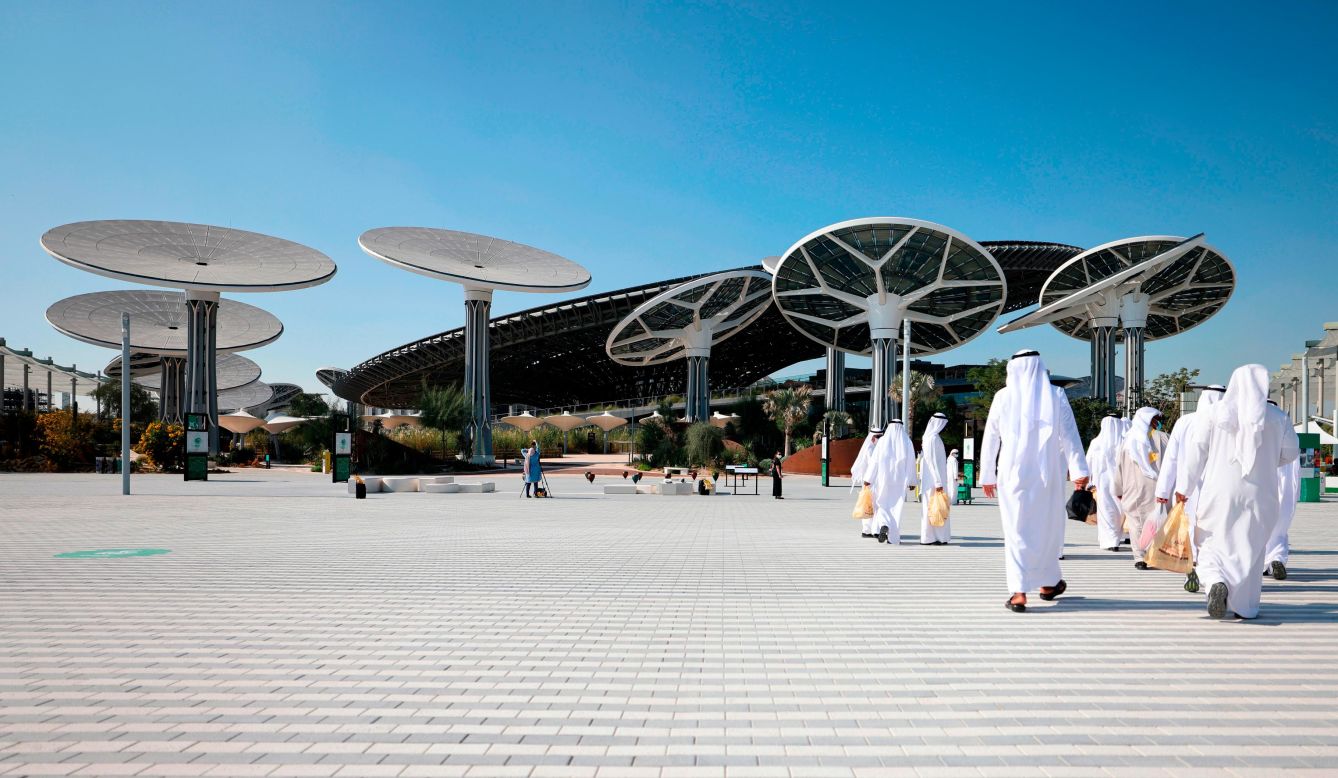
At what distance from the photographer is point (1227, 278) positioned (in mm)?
51188

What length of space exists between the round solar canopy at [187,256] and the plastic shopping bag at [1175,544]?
148ft

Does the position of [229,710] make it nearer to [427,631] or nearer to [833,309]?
[427,631]

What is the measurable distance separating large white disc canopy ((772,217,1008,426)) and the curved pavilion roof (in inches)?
318

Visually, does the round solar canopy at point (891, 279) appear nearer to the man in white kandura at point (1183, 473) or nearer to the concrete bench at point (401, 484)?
the concrete bench at point (401, 484)

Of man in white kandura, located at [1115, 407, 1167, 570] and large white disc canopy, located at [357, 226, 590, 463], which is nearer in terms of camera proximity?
man in white kandura, located at [1115, 407, 1167, 570]

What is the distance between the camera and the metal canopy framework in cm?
8125

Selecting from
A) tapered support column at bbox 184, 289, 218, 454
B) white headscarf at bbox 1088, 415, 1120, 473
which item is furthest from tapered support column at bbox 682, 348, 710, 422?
white headscarf at bbox 1088, 415, 1120, 473

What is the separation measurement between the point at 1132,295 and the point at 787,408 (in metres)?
23.9

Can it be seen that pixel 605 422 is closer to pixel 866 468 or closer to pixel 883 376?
pixel 883 376

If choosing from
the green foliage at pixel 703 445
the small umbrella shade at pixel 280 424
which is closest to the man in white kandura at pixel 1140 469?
the green foliage at pixel 703 445

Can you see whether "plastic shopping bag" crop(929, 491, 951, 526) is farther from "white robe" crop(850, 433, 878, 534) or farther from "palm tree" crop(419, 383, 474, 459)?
"palm tree" crop(419, 383, 474, 459)

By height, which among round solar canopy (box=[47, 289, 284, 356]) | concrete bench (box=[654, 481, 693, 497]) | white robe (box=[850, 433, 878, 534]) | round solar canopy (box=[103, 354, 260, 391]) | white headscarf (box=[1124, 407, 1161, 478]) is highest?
round solar canopy (box=[47, 289, 284, 356])

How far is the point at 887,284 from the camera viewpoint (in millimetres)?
46875

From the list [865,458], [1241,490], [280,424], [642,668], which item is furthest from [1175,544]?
[280,424]
